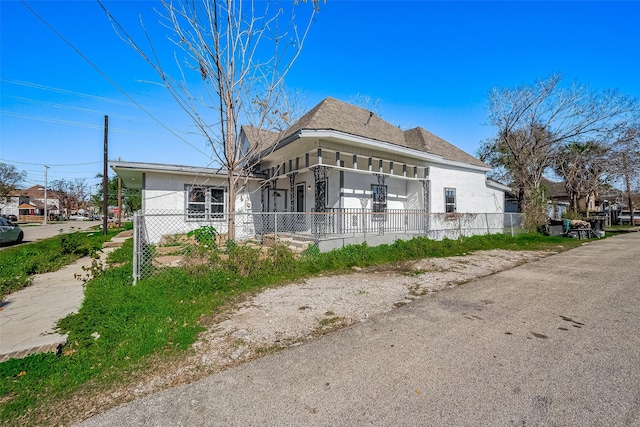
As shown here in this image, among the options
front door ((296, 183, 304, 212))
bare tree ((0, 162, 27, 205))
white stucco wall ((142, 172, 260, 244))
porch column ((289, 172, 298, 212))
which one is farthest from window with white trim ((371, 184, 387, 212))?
bare tree ((0, 162, 27, 205))

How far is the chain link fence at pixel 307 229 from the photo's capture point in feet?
28.5

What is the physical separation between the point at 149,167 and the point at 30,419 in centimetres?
1012

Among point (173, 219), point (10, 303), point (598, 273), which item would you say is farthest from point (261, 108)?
point (598, 273)

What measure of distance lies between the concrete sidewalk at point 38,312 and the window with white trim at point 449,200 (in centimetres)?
1435

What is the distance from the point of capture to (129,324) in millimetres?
3705

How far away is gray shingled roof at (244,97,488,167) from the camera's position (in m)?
11.3

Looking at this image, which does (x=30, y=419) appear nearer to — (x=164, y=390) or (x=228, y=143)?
(x=164, y=390)

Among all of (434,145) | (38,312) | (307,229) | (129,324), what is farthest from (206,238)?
(434,145)

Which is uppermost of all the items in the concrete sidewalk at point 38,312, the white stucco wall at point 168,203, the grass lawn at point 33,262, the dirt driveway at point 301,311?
the white stucco wall at point 168,203

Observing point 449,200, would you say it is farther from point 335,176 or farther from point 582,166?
point 582,166

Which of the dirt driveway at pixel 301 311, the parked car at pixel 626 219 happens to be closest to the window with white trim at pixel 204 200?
the dirt driveway at pixel 301 311

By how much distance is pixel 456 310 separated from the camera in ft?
14.2

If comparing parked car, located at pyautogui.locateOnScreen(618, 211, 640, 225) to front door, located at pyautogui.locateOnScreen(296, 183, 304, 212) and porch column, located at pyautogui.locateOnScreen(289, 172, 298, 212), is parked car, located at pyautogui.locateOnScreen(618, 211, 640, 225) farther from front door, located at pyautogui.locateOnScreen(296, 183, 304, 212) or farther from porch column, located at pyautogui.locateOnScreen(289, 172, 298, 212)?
porch column, located at pyautogui.locateOnScreen(289, 172, 298, 212)

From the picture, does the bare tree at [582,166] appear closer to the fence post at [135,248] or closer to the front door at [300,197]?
the front door at [300,197]
